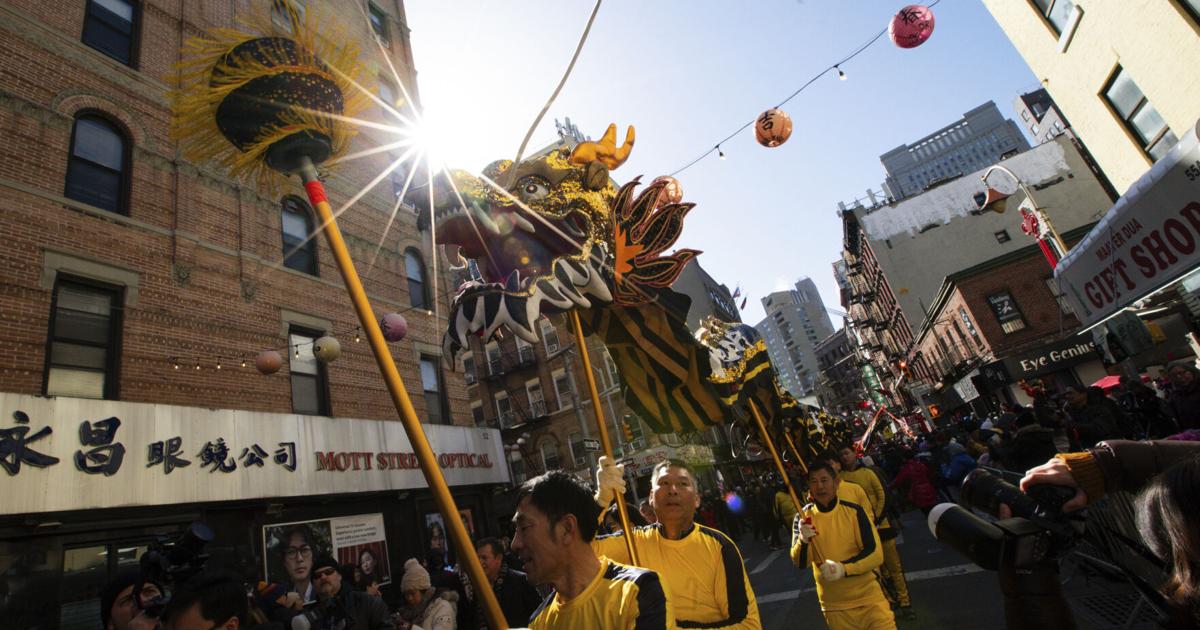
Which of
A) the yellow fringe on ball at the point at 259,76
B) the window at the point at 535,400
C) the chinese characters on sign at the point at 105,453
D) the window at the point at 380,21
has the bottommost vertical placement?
the yellow fringe on ball at the point at 259,76

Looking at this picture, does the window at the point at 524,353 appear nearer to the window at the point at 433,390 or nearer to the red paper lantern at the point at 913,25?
the window at the point at 433,390

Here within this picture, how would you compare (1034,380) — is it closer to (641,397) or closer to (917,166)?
(641,397)

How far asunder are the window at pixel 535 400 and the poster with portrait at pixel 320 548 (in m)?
19.1

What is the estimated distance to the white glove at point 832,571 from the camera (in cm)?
425

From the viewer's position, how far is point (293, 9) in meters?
2.38

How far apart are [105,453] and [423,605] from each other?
6396 mm

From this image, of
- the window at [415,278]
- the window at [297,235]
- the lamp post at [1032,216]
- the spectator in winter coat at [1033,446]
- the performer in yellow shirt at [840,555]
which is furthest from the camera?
the window at [415,278]

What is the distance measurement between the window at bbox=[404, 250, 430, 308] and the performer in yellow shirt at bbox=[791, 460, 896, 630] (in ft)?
41.8

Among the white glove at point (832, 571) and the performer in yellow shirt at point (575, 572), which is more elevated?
the performer in yellow shirt at point (575, 572)

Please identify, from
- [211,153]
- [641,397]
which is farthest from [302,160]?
[641,397]

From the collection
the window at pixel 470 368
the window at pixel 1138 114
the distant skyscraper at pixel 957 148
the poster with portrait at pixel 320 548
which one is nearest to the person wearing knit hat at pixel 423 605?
the poster with portrait at pixel 320 548

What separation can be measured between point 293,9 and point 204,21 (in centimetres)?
1383

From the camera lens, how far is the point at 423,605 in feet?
16.6

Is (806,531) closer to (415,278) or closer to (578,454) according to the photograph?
(415,278)
